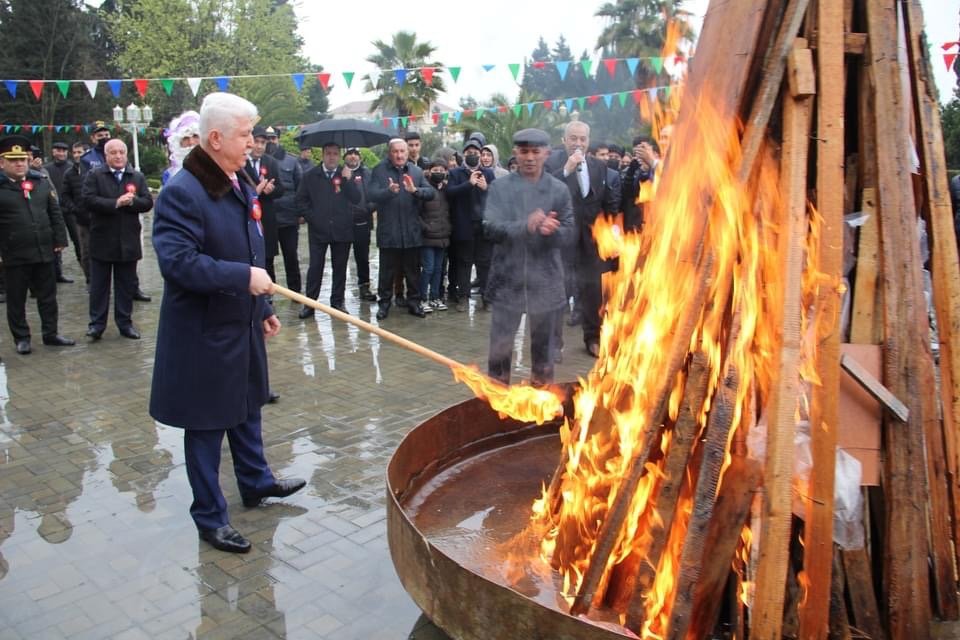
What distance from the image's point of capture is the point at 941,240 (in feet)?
10.3

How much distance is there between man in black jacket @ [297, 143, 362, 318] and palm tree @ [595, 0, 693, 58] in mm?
4190

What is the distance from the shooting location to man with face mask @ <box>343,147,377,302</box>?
10203mm

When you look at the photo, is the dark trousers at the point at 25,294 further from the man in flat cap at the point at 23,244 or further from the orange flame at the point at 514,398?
the orange flame at the point at 514,398

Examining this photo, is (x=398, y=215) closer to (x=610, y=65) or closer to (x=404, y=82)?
(x=610, y=65)

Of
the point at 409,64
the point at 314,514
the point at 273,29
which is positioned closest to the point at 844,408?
the point at 314,514

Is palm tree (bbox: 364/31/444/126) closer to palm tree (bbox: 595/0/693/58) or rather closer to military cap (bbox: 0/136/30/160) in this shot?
palm tree (bbox: 595/0/693/58)

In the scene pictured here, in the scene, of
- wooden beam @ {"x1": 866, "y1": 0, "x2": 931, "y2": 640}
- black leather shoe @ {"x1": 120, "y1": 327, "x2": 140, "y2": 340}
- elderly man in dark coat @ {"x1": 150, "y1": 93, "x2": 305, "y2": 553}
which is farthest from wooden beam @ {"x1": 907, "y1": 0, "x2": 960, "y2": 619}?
black leather shoe @ {"x1": 120, "y1": 327, "x2": 140, "y2": 340}

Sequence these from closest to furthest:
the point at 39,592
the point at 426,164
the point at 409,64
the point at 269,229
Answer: the point at 39,592
the point at 269,229
the point at 426,164
the point at 409,64

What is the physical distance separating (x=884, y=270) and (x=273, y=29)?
4321cm

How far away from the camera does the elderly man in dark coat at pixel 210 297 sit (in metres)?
3.83

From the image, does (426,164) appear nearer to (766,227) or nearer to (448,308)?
(448,308)

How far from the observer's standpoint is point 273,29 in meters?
41.6

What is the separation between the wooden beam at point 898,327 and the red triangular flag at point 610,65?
10.6m

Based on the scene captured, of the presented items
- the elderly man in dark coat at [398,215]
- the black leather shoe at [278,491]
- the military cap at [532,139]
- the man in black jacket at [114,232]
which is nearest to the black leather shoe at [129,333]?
the man in black jacket at [114,232]
